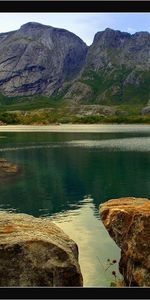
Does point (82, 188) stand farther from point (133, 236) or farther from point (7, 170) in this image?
point (133, 236)

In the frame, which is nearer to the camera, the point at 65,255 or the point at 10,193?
the point at 65,255

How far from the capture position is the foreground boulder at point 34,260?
14.2 meters

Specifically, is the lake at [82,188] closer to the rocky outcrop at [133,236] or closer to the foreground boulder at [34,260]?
the rocky outcrop at [133,236]

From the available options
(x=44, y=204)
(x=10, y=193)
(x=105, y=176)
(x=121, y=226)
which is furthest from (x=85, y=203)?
(x=121, y=226)

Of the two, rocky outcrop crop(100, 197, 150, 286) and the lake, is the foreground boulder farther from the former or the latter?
the lake

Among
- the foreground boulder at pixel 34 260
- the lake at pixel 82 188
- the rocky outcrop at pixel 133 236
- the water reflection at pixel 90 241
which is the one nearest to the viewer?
the foreground boulder at pixel 34 260

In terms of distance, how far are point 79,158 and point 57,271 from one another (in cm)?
7933

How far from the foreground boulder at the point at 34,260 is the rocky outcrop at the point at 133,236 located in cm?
365

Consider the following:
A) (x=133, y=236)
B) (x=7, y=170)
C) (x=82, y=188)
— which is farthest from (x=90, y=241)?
(x=7, y=170)

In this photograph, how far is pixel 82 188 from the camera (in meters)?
60.1

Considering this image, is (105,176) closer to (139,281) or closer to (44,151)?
(44,151)

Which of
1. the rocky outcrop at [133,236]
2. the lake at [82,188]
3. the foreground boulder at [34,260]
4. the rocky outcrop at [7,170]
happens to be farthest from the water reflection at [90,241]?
the rocky outcrop at [7,170]

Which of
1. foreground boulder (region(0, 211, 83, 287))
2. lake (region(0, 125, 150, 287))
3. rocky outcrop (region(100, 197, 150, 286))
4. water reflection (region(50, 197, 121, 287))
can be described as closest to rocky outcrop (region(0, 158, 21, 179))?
lake (region(0, 125, 150, 287))
